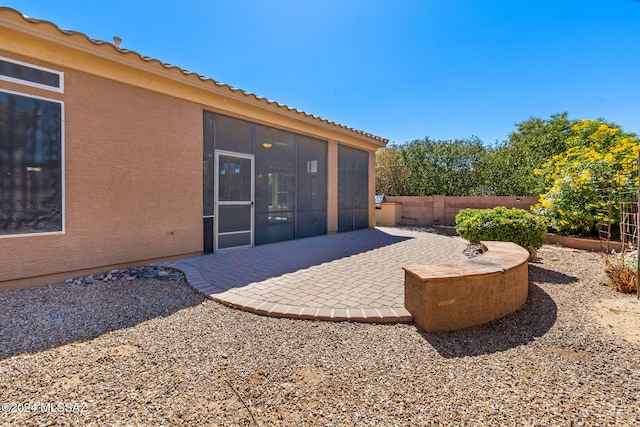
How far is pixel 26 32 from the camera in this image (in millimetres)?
3650

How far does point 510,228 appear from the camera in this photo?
227 inches

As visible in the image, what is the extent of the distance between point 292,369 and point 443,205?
440 inches

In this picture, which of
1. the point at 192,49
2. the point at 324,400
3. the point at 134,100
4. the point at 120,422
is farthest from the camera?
the point at 192,49

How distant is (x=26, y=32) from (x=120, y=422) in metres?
4.94

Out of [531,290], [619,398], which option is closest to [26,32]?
[619,398]

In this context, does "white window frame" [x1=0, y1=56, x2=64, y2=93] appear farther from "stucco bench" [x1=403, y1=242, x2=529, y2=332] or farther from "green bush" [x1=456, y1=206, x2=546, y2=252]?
"green bush" [x1=456, y1=206, x2=546, y2=252]

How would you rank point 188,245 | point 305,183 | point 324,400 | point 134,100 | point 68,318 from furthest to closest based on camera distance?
1. point 305,183
2. point 188,245
3. point 134,100
4. point 68,318
5. point 324,400

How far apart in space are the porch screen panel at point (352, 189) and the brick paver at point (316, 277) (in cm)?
215

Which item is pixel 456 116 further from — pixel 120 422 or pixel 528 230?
pixel 120 422

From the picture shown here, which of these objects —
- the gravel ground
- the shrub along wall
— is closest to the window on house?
the gravel ground

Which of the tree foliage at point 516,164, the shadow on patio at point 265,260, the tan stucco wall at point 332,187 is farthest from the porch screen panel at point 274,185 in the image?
the tree foliage at point 516,164

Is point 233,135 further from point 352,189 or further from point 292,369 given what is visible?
point 292,369

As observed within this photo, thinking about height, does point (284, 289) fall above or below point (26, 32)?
below

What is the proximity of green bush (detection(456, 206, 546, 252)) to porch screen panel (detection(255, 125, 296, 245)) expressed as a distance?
181 inches
